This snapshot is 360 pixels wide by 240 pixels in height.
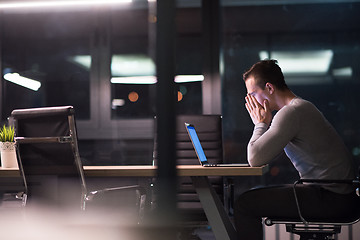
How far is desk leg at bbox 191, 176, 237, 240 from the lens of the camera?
2.31 meters

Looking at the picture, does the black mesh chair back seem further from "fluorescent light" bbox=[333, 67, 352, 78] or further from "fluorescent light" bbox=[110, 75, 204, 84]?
"fluorescent light" bbox=[333, 67, 352, 78]

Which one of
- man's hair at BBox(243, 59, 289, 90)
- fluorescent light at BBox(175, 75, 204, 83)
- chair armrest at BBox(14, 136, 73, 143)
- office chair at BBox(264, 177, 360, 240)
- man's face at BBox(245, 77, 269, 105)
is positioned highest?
fluorescent light at BBox(175, 75, 204, 83)

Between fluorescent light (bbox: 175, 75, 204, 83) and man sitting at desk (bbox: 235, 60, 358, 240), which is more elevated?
fluorescent light (bbox: 175, 75, 204, 83)

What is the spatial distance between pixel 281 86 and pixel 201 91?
2078 millimetres

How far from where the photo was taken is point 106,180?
4414mm

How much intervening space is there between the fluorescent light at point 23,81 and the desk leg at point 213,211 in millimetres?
3140

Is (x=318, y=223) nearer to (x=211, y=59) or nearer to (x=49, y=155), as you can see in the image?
(x=49, y=155)

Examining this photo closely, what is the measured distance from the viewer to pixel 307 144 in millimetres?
2268

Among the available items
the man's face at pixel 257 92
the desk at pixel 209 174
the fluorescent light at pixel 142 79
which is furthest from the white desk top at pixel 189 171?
the fluorescent light at pixel 142 79

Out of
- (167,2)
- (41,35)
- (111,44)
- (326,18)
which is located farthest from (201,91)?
(167,2)

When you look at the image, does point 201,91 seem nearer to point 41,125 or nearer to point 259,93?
point 259,93

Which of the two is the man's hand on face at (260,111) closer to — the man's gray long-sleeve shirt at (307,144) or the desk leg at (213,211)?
the man's gray long-sleeve shirt at (307,144)

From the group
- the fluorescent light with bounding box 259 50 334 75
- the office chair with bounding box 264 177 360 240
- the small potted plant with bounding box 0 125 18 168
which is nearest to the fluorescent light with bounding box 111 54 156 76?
the fluorescent light with bounding box 259 50 334 75

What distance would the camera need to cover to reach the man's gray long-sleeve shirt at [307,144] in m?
2.23
